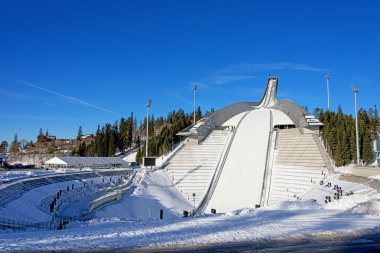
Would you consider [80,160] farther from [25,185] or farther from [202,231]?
[202,231]

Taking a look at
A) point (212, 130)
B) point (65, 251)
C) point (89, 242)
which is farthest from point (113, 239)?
point (212, 130)

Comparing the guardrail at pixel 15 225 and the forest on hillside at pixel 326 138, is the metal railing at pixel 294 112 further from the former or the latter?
the guardrail at pixel 15 225

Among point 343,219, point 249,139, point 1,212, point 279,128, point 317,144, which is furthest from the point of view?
point 279,128

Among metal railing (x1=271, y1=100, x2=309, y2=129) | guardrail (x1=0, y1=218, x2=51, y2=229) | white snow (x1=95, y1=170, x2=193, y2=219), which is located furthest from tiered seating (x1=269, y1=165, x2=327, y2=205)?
guardrail (x1=0, y1=218, x2=51, y2=229)

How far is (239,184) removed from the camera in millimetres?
37125

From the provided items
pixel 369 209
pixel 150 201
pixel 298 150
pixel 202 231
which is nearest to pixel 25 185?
pixel 150 201

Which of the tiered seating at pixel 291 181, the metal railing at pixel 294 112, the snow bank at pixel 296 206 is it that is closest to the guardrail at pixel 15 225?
the snow bank at pixel 296 206

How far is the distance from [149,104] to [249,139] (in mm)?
17163

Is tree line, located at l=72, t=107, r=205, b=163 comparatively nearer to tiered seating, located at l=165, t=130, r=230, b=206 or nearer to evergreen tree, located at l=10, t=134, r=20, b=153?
tiered seating, located at l=165, t=130, r=230, b=206

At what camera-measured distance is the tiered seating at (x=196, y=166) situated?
36.6 metres

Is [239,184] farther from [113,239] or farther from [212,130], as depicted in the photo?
[113,239]

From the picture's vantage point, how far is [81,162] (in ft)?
155

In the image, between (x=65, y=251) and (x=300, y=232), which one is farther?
(x=300, y=232)

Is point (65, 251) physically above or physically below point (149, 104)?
below
